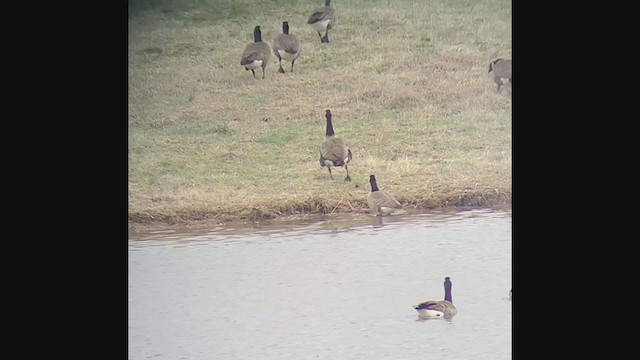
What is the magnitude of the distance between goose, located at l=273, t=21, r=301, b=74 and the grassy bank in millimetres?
33

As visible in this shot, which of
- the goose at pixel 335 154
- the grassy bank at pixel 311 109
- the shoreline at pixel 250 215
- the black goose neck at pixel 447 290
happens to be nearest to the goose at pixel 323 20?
the grassy bank at pixel 311 109

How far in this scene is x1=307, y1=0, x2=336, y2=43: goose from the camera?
412 cm

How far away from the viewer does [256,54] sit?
413 cm

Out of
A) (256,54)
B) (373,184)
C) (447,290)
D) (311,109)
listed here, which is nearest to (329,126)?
(311,109)

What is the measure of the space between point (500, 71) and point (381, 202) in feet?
2.27

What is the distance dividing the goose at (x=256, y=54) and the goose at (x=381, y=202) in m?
0.62

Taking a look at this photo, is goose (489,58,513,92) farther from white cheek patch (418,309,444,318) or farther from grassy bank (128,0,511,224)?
white cheek patch (418,309,444,318)

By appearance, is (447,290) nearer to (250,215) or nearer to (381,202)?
(381,202)

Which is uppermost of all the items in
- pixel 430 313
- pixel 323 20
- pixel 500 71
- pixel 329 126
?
pixel 323 20
